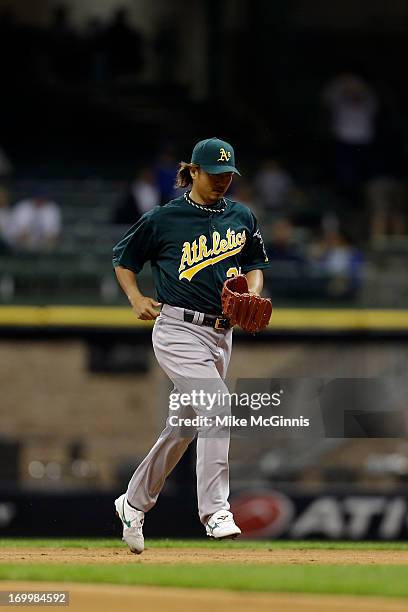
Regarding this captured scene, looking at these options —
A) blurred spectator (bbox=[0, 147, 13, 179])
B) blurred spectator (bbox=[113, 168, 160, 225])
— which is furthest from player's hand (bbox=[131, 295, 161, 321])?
blurred spectator (bbox=[0, 147, 13, 179])

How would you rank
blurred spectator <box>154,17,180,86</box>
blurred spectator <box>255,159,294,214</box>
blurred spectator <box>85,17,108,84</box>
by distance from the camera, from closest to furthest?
1. blurred spectator <box>255,159,294,214</box>
2. blurred spectator <box>85,17,108,84</box>
3. blurred spectator <box>154,17,180,86</box>

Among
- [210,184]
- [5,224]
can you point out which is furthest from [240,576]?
A: [5,224]

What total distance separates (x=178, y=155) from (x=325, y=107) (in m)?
2.10

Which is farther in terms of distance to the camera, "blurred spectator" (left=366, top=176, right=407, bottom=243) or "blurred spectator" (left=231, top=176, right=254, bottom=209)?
"blurred spectator" (left=366, top=176, right=407, bottom=243)

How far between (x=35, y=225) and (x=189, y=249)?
7.31 metres

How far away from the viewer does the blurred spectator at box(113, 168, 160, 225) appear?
13461 millimetres

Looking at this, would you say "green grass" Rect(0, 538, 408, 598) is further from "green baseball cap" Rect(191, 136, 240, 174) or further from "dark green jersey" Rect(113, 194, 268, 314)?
"green baseball cap" Rect(191, 136, 240, 174)

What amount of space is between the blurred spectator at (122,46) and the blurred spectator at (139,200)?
4269mm

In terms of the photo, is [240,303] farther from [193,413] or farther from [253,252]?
[193,413]

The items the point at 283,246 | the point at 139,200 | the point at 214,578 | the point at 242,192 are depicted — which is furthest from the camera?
the point at 242,192

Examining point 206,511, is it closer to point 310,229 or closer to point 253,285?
point 253,285

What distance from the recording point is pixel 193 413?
629cm

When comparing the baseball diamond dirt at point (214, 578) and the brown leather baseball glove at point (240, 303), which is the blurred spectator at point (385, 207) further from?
the brown leather baseball glove at point (240, 303)

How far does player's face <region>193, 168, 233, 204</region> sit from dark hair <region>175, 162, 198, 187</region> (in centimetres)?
8
